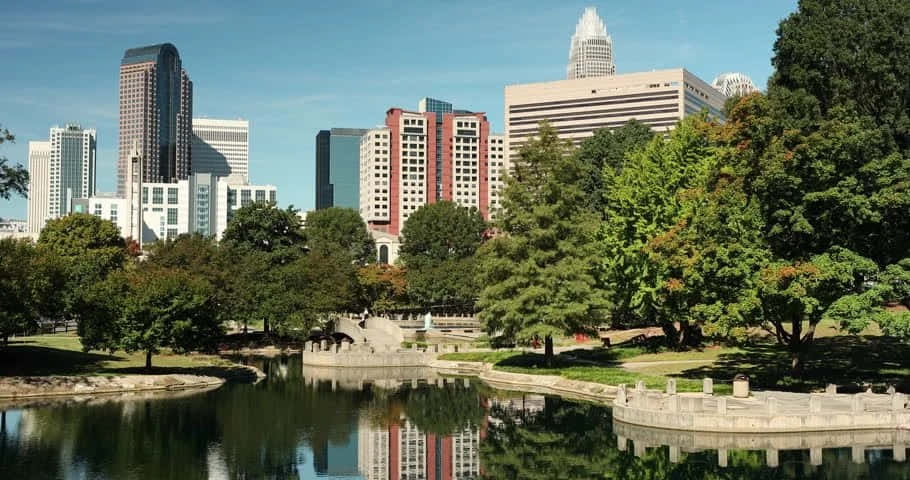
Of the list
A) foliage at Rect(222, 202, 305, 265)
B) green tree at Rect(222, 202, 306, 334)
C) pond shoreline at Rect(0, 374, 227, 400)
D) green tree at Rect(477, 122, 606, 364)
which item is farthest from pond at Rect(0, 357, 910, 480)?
foliage at Rect(222, 202, 305, 265)

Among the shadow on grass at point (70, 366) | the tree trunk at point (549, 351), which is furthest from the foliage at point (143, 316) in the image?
the tree trunk at point (549, 351)

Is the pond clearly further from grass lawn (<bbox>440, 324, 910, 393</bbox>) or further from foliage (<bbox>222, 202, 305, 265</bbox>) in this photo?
foliage (<bbox>222, 202, 305, 265</bbox>)

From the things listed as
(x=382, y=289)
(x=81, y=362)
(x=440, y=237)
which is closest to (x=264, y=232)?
(x=382, y=289)

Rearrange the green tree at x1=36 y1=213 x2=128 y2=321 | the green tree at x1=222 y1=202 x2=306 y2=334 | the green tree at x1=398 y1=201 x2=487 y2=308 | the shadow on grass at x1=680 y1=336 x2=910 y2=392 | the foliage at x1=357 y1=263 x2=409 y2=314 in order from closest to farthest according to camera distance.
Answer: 1. the shadow on grass at x1=680 y1=336 x2=910 y2=392
2. the green tree at x1=36 y1=213 x2=128 y2=321
3. the green tree at x1=222 y1=202 x2=306 y2=334
4. the foliage at x1=357 y1=263 x2=409 y2=314
5. the green tree at x1=398 y1=201 x2=487 y2=308

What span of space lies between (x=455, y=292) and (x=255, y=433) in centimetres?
8047

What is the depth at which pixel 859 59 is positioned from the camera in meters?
52.2

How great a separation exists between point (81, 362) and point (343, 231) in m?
105

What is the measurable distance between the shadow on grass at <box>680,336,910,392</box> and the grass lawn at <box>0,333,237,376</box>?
3870 centimetres

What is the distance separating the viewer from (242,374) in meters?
76.1

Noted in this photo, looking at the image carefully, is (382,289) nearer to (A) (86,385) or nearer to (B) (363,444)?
(A) (86,385)

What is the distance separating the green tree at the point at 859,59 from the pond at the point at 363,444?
→ 19790 millimetres

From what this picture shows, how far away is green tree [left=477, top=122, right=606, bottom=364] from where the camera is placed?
223 ft

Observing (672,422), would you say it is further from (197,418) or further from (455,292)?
(455,292)

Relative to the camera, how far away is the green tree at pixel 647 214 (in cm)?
7044
